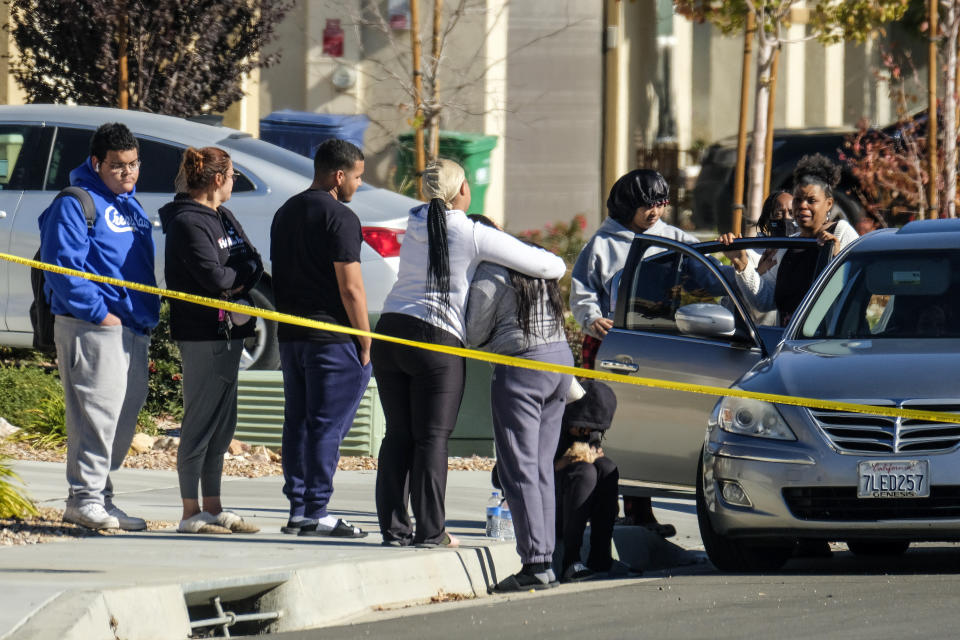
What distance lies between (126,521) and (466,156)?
417 inches

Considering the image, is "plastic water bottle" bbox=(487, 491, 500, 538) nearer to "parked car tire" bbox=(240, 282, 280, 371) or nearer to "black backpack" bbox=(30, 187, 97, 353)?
"black backpack" bbox=(30, 187, 97, 353)

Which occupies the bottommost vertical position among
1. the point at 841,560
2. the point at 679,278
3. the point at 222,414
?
the point at 841,560

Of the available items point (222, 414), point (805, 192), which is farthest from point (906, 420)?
point (222, 414)

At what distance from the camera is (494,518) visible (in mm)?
8258

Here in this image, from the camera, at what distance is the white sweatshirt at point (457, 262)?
7211 millimetres

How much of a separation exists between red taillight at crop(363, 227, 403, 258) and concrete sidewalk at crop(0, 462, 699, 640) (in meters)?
2.71

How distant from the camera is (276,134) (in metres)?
17.3

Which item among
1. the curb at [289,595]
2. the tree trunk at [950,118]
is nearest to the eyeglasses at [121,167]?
the curb at [289,595]

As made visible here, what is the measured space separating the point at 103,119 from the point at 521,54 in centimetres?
937

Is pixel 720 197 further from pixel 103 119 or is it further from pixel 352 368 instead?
pixel 352 368

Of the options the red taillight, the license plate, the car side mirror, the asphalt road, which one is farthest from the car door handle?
the red taillight

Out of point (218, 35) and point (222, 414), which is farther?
point (218, 35)

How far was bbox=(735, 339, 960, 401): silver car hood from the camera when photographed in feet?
24.1

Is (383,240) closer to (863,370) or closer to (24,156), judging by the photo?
(24,156)
